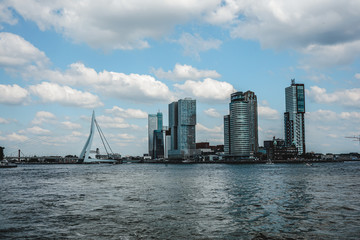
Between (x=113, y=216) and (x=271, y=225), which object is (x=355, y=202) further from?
(x=113, y=216)

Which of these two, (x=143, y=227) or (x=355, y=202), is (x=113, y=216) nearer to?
(x=143, y=227)

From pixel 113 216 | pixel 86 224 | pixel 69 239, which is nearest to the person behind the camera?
pixel 69 239

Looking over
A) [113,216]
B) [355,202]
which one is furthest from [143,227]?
[355,202]

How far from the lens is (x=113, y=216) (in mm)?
29922

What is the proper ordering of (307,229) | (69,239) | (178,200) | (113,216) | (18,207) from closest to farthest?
(69,239), (307,229), (113,216), (18,207), (178,200)

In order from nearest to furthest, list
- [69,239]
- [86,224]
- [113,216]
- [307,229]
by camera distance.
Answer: [69,239]
[307,229]
[86,224]
[113,216]

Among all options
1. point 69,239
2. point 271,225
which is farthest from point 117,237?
point 271,225

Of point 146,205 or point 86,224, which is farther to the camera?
point 146,205

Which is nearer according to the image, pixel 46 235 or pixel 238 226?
pixel 46 235

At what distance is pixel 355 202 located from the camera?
1478 inches

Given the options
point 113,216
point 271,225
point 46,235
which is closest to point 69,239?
point 46,235

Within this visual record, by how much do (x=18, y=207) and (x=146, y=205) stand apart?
1455 centimetres

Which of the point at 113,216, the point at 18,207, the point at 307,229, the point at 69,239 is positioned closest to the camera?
the point at 69,239

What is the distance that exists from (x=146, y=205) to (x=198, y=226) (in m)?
12.7
